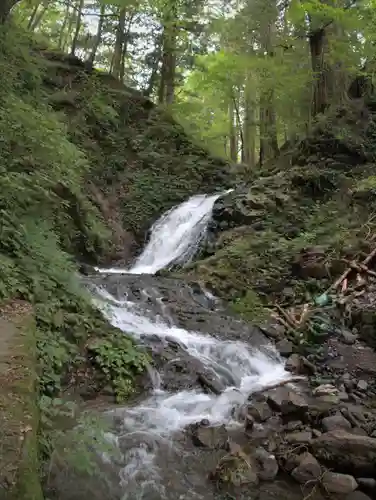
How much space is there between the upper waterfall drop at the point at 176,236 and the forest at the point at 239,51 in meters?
4.62

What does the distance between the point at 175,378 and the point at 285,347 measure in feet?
8.06

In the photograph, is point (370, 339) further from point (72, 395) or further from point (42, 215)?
point (42, 215)

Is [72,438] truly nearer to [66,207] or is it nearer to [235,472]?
[235,472]

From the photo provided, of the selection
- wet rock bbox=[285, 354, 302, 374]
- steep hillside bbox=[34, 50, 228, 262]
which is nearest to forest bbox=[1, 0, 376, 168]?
steep hillside bbox=[34, 50, 228, 262]

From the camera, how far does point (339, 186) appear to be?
12.9 metres

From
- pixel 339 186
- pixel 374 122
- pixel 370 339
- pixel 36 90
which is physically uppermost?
pixel 374 122

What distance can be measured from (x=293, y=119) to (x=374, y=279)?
9.58m

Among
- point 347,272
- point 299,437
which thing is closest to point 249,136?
point 347,272

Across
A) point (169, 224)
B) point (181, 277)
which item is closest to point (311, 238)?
point (181, 277)

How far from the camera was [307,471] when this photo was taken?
4.57 meters

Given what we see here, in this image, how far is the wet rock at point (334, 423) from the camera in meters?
5.31

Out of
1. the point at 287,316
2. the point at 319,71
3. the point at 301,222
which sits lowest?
the point at 287,316

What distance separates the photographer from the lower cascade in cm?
456

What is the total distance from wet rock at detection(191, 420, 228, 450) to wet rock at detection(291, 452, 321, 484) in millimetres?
778
